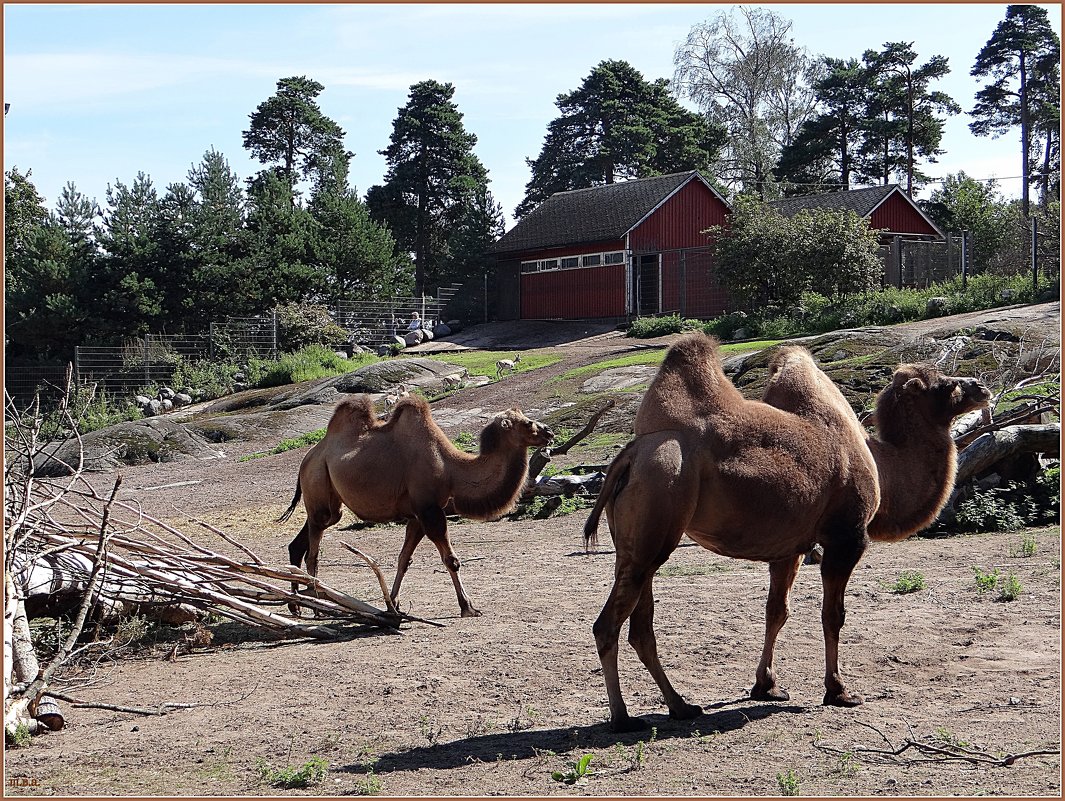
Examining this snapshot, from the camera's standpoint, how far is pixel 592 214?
149 ft

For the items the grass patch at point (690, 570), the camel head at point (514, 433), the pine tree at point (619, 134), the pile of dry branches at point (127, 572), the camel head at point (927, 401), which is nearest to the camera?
the camel head at point (927, 401)

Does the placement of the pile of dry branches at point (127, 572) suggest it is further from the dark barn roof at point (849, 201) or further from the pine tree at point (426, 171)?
the pine tree at point (426, 171)

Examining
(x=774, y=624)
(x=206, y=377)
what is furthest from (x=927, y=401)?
(x=206, y=377)

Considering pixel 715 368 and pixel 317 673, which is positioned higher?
pixel 715 368

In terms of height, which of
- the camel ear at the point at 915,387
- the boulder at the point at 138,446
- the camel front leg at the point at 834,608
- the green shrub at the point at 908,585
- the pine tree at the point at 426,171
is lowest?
the boulder at the point at 138,446

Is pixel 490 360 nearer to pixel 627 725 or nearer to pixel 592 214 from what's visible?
pixel 592 214

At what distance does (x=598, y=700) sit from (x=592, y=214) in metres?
40.2

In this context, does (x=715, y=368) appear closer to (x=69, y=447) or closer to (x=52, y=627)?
(x=52, y=627)

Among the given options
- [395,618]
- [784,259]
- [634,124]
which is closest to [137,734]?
[395,618]

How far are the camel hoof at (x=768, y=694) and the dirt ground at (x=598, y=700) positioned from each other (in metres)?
0.07

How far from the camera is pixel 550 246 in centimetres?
4484

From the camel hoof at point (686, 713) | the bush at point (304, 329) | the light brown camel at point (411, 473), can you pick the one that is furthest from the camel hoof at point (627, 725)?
the bush at point (304, 329)

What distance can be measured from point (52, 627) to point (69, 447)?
60.1ft

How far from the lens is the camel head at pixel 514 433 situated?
9.77 metres
